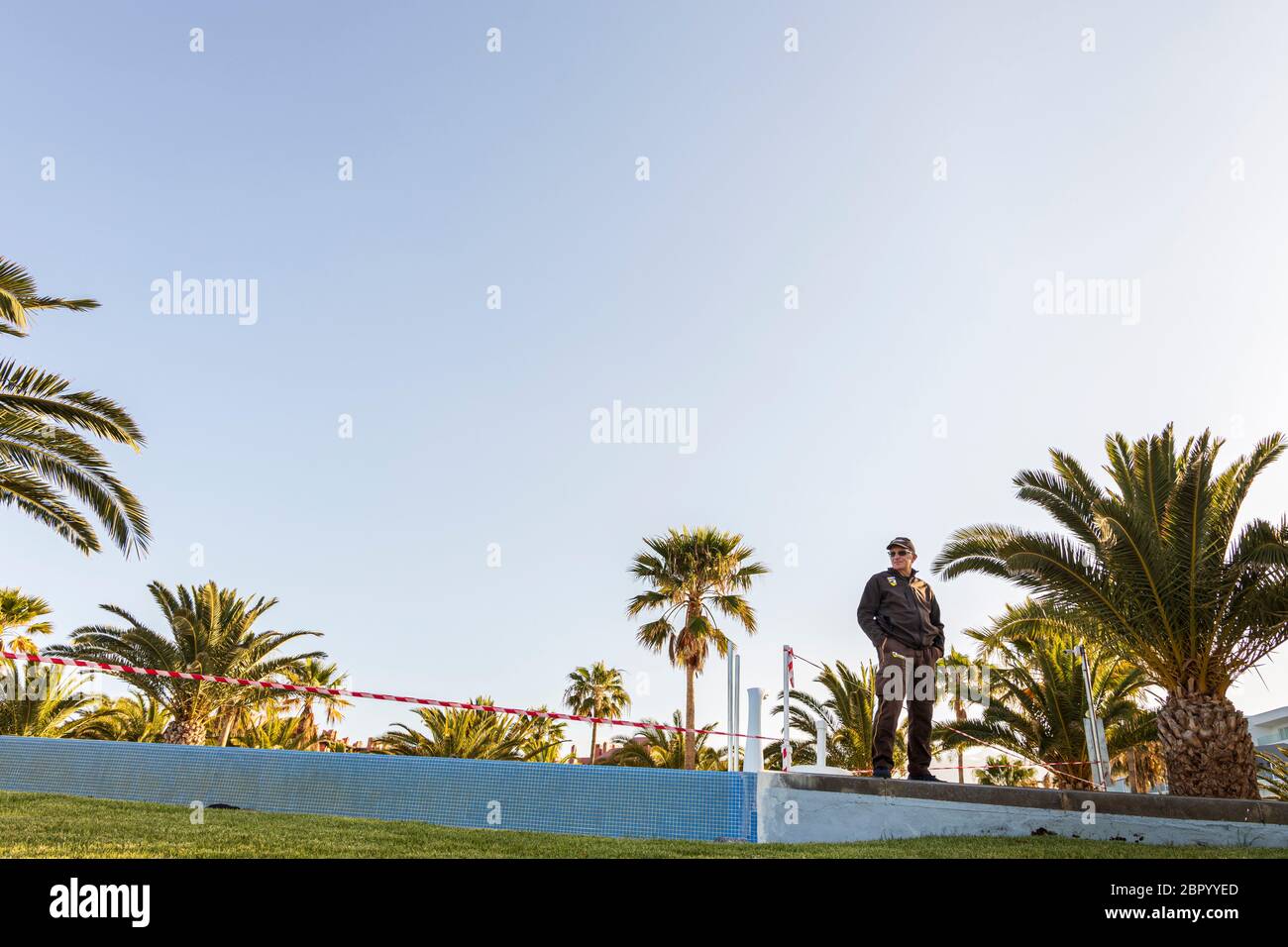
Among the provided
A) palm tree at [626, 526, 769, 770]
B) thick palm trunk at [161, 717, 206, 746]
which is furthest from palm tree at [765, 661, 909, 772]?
thick palm trunk at [161, 717, 206, 746]

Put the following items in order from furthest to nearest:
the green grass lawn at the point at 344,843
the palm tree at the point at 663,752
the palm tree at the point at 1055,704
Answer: the palm tree at the point at 663,752 → the palm tree at the point at 1055,704 → the green grass lawn at the point at 344,843

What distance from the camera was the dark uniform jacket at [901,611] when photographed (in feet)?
22.6

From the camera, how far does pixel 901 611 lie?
6953 millimetres

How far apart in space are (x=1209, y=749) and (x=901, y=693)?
5640mm

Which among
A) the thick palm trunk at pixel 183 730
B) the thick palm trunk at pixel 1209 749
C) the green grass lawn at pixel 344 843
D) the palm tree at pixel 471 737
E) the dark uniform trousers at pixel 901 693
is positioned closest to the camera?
the green grass lawn at pixel 344 843

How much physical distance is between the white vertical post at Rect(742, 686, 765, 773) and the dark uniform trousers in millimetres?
1015

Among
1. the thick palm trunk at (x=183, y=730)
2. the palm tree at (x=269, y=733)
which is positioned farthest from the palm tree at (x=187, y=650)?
the palm tree at (x=269, y=733)

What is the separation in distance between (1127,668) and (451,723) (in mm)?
17878

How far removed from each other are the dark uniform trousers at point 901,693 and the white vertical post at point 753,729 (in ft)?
3.33

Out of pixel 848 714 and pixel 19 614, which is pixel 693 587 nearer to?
pixel 848 714

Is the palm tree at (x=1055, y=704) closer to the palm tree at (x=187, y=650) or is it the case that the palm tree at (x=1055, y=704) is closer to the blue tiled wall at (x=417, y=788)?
the blue tiled wall at (x=417, y=788)

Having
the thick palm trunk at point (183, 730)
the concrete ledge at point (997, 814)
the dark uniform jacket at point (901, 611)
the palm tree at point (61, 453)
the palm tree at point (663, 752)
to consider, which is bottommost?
the palm tree at point (663, 752)

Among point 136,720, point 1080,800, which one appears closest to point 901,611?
point 1080,800
